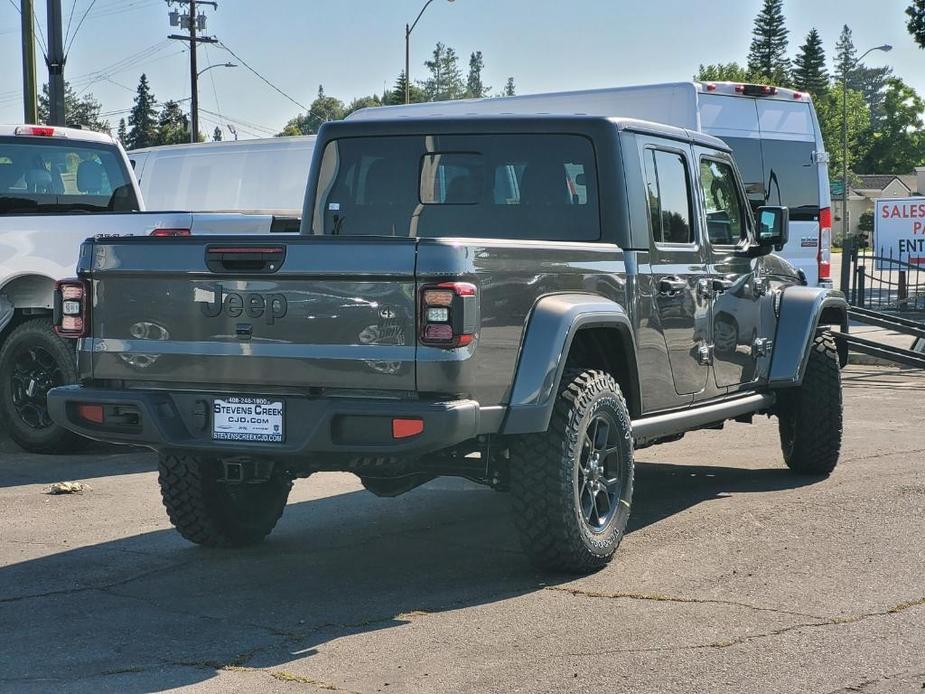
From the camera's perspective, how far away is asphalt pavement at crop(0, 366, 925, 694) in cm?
480

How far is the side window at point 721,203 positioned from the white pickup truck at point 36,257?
11.6 ft

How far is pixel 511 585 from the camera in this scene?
6059 millimetres

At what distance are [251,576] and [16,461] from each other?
4.37 m

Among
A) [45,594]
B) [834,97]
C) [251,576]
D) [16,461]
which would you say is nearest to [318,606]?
[251,576]

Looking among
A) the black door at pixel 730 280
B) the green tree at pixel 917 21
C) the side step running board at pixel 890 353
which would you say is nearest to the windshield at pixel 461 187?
the black door at pixel 730 280

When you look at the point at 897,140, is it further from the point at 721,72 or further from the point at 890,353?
the point at 890,353

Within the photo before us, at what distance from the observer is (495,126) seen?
7062 mm

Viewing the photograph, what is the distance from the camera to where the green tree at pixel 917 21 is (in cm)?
3628

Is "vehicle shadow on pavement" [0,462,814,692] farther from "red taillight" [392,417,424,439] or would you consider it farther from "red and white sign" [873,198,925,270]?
"red and white sign" [873,198,925,270]

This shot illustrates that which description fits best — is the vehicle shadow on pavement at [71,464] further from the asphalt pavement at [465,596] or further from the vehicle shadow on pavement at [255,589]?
→ the vehicle shadow on pavement at [255,589]

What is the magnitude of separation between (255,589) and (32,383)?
16.3 ft

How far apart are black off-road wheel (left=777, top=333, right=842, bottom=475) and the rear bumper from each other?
373 cm

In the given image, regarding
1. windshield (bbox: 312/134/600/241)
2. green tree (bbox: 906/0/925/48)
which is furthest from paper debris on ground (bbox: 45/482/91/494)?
green tree (bbox: 906/0/925/48)

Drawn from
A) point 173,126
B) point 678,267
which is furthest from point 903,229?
point 173,126
